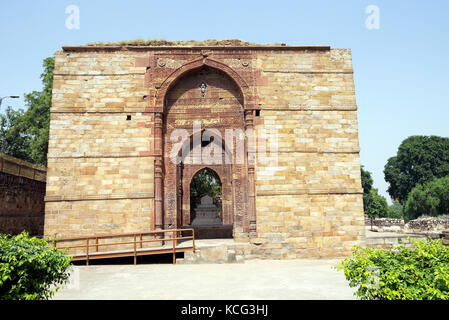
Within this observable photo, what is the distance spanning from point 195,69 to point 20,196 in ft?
Result: 28.9

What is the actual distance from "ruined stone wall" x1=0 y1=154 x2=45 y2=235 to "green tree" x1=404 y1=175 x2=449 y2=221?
38842 mm

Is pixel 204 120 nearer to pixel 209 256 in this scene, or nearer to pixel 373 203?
pixel 209 256

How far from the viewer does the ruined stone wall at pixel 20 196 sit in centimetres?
1243

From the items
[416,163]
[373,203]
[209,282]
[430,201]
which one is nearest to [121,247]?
[209,282]

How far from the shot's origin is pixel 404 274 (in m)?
3.84

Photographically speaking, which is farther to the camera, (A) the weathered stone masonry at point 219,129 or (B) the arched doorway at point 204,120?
(B) the arched doorway at point 204,120

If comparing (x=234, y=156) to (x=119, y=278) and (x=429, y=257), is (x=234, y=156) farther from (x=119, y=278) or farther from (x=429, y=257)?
(x=429, y=257)

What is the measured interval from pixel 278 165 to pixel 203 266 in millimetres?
4223

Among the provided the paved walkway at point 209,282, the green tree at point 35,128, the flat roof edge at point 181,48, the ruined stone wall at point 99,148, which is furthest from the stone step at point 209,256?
the green tree at point 35,128

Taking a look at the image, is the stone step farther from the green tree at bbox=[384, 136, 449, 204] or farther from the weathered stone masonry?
the green tree at bbox=[384, 136, 449, 204]

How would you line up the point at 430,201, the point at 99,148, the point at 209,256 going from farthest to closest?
the point at 430,201 → the point at 99,148 → the point at 209,256

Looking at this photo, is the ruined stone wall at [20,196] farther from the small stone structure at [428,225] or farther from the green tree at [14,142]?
the small stone structure at [428,225]

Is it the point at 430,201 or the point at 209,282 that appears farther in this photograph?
the point at 430,201

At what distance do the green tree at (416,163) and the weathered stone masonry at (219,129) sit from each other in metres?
41.4
